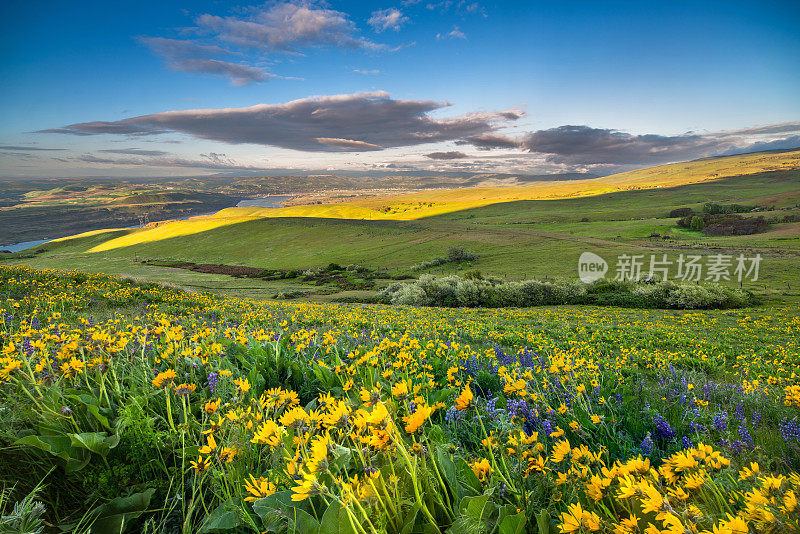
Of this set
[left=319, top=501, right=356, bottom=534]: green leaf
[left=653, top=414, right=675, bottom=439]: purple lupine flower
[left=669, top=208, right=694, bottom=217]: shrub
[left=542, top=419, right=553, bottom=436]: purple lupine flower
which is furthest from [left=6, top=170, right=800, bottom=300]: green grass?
[left=319, top=501, right=356, bottom=534]: green leaf

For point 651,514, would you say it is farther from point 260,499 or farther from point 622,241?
point 622,241

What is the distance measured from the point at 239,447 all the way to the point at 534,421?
178 cm

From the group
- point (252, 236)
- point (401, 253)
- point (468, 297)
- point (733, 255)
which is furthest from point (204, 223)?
point (733, 255)

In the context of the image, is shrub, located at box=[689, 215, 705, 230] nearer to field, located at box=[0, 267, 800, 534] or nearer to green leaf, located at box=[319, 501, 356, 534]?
field, located at box=[0, 267, 800, 534]

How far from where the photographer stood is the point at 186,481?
1987 mm

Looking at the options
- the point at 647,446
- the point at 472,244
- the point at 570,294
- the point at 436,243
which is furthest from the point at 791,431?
the point at 436,243

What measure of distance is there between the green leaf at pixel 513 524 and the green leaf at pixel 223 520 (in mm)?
1051

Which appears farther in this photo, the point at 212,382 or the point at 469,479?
the point at 212,382

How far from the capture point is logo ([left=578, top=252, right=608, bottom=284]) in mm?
50938

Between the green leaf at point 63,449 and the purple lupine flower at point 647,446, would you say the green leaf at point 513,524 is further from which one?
the green leaf at point 63,449

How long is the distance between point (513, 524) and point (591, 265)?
62.0 metres

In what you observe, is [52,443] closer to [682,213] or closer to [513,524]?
[513,524]

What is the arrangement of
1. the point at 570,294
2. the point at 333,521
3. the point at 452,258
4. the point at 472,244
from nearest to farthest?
the point at 333,521
the point at 570,294
the point at 452,258
the point at 472,244

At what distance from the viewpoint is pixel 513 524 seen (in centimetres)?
130
